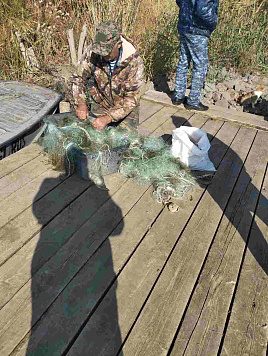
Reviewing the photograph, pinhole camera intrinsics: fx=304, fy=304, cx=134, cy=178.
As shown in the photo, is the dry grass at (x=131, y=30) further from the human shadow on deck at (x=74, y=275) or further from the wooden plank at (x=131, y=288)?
the wooden plank at (x=131, y=288)

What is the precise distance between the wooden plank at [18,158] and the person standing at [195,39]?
8.00 feet

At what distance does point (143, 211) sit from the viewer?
276 centimetres

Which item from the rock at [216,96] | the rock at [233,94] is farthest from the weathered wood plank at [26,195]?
the rock at [233,94]

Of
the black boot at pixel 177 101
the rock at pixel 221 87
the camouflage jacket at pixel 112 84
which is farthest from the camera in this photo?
the rock at pixel 221 87

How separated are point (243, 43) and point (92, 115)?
438 cm

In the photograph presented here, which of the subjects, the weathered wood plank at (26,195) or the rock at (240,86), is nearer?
the weathered wood plank at (26,195)

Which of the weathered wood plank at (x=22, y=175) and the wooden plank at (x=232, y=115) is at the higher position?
the weathered wood plank at (x=22, y=175)

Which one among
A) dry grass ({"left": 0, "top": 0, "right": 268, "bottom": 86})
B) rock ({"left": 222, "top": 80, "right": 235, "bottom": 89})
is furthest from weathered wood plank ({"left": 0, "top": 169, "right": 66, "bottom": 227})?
rock ({"left": 222, "top": 80, "right": 235, "bottom": 89})

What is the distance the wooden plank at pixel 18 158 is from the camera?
10.3ft

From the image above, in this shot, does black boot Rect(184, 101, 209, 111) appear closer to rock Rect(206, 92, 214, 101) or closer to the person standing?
the person standing

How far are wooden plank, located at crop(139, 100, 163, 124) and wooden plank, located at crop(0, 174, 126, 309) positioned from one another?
1.73m

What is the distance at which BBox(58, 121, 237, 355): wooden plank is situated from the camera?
177cm

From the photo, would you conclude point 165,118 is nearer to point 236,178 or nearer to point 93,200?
point 236,178

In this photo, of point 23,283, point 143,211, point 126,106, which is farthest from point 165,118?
point 23,283
